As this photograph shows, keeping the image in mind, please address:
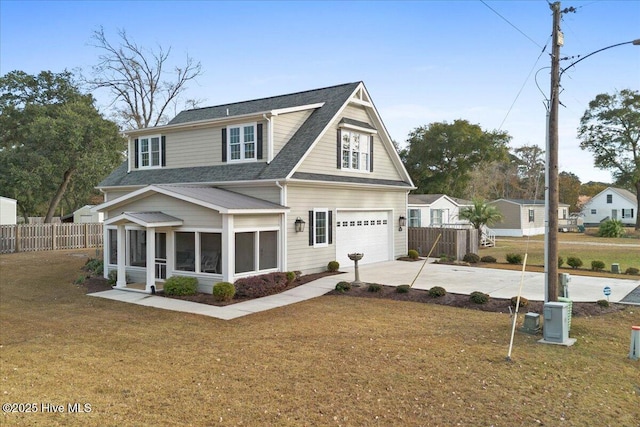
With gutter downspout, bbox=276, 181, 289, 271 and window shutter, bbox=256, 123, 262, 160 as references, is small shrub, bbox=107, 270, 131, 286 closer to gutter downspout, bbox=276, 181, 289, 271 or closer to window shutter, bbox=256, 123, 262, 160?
gutter downspout, bbox=276, 181, 289, 271

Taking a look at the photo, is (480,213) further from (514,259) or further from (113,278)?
(113,278)

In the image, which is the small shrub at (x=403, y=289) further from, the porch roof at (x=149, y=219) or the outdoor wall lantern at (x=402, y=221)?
the outdoor wall lantern at (x=402, y=221)

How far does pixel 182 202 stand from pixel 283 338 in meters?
7.39

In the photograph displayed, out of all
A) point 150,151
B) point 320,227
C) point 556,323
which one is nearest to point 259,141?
point 320,227

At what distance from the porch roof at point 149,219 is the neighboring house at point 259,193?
Result: 0.04 meters

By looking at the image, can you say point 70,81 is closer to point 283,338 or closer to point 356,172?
point 356,172

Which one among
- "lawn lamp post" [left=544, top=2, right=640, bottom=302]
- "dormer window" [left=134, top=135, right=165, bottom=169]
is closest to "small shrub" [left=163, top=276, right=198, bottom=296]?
"dormer window" [left=134, top=135, right=165, bottom=169]

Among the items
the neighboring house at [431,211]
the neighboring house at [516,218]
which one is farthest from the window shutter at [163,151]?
the neighboring house at [516,218]

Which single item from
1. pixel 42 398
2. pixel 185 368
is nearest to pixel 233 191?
pixel 185 368

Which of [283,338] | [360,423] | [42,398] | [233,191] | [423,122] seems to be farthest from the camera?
[423,122]

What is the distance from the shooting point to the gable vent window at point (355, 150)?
63.4ft

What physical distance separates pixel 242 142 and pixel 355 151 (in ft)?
16.3

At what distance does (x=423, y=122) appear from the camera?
4847cm

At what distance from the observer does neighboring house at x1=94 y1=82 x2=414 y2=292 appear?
48.8 feet
